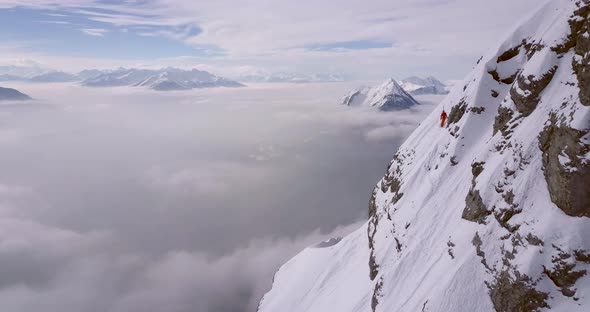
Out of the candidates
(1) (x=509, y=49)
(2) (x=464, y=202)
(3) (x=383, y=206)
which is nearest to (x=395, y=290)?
(2) (x=464, y=202)

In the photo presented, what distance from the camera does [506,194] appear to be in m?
22.3

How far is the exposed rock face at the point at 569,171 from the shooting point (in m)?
→ 17.3

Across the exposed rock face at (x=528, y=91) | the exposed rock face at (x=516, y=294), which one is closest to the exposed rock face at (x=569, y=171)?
the exposed rock face at (x=528, y=91)

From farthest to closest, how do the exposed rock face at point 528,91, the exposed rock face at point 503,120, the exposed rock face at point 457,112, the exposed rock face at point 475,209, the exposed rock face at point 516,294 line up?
the exposed rock face at point 457,112 < the exposed rock face at point 503,120 < the exposed rock face at point 475,209 < the exposed rock face at point 528,91 < the exposed rock face at point 516,294

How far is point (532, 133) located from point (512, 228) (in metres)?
7.53

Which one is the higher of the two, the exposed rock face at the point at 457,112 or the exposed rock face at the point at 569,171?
the exposed rock face at the point at 457,112

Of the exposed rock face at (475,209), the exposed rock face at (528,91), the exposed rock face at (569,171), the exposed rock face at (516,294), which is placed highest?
the exposed rock face at (528,91)

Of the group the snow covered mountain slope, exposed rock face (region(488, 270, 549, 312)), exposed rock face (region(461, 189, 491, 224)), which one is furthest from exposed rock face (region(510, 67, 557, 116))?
exposed rock face (region(488, 270, 549, 312))

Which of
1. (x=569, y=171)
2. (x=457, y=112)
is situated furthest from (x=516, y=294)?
(x=457, y=112)

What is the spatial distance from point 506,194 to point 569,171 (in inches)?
201

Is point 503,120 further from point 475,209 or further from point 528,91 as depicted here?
point 475,209

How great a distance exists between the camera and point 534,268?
61.9 ft

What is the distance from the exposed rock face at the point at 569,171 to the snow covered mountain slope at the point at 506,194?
6cm

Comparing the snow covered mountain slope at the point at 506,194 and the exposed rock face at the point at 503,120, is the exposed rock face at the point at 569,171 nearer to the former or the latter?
the snow covered mountain slope at the point at 506,194
